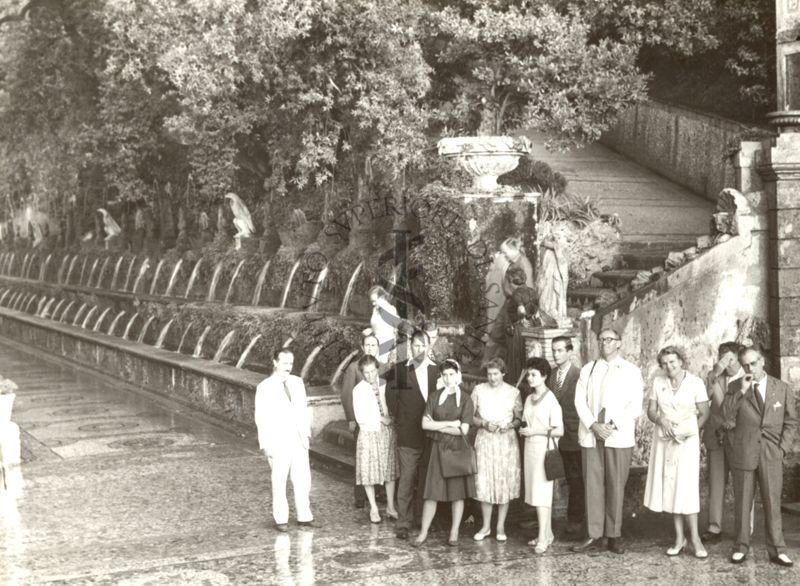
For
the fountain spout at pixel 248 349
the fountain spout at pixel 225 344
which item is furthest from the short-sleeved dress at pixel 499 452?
the fountain spout at pixel 225 344

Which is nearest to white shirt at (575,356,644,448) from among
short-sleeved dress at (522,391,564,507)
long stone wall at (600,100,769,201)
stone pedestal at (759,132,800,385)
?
short-sleeved dress at (522,391,564,507)

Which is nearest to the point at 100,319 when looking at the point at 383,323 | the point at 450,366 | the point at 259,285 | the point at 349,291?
the point at 259,285

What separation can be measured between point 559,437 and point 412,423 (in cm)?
129

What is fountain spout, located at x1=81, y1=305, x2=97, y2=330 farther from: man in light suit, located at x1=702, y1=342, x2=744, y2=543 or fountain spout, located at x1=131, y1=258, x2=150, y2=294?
man in light suit, located at x1=702, y1=342, x2=744, y2=543

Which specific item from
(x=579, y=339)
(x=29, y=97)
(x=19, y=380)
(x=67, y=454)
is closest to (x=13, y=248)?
(x=29, y=97)

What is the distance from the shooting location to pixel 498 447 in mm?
9750

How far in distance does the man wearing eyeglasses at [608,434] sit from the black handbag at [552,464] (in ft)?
0.71

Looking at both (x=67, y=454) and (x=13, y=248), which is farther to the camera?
(x=13, y=248)

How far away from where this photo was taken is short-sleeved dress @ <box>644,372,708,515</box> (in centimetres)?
928

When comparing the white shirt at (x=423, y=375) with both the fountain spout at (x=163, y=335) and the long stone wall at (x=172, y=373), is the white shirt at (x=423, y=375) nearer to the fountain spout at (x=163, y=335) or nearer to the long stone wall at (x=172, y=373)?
the long stone wall at (x=172, y=373)

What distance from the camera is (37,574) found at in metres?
9.05

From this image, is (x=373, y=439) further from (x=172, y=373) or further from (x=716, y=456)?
(x=172, y=373)

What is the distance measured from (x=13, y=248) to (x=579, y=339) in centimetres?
4083

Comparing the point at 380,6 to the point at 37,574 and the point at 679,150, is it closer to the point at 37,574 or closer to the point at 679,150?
the point at 679,150
